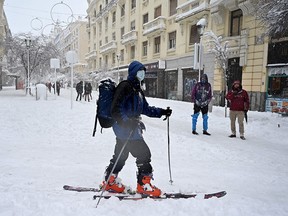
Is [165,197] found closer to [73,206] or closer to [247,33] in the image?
[73,206]

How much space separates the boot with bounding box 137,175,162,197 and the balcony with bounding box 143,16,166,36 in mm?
21735

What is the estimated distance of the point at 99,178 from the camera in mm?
3746

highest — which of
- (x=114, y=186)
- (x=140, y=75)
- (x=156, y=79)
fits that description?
(x=156, y=79)

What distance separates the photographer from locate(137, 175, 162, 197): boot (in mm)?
3014

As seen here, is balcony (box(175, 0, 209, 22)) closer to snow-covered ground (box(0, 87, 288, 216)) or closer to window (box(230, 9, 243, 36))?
window (box(230, 9, 243, 36))

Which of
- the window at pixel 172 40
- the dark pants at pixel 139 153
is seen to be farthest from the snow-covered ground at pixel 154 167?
the window at pixel 172 40

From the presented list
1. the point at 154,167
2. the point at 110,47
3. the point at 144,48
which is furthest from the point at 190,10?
the point at 110,47

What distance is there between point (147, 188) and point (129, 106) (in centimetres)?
104

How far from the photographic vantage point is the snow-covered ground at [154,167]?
277cm

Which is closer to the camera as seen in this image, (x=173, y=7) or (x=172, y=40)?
(x=173, y=7)

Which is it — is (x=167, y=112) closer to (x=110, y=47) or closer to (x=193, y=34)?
(x=193, y=34)

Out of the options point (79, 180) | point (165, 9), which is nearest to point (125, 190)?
point (79, 180)

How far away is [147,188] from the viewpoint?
3.03 m

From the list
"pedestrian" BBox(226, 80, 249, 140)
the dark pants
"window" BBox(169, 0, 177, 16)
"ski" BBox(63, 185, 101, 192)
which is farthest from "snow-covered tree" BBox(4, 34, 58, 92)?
the dark pants
